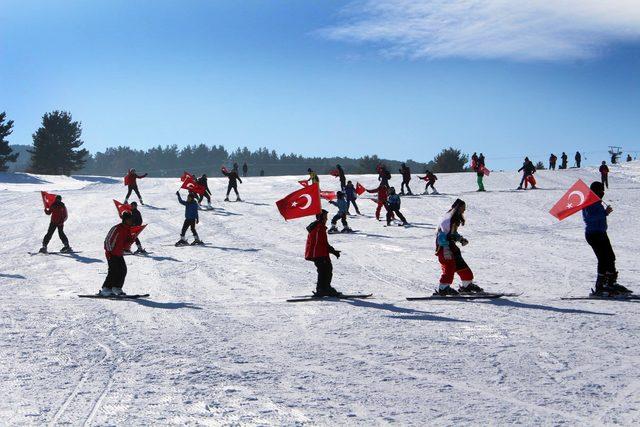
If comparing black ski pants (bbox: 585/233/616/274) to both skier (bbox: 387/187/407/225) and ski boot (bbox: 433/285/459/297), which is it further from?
skier (bbox: 387/187/407/225)

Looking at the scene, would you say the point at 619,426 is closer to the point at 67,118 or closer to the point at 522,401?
the point at 522,401

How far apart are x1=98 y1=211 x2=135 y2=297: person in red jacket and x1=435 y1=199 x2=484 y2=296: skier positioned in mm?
5229

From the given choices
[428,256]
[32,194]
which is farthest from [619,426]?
[32,194]

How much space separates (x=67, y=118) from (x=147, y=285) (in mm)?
71082

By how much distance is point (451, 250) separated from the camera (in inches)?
413

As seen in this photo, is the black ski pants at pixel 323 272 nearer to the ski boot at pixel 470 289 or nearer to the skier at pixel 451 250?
the skier at pixel 451 250

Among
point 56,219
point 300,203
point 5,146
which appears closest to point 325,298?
point 300,203

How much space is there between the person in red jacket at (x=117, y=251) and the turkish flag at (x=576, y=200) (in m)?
7.14

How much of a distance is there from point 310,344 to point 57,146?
7451 centimetres

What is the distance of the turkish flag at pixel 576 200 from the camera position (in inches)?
414

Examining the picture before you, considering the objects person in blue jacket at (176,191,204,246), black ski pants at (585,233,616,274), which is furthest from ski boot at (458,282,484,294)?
person in blue jacket at (176,191,204,246)

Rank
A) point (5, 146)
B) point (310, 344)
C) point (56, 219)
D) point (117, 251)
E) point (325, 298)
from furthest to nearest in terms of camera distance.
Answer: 1. point (5, 146)
2. point (56, 219)
3. point (117, 251)
4. point (325, 298)
5. point (310, 344)

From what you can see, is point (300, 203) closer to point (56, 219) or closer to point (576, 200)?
point (576, 200)

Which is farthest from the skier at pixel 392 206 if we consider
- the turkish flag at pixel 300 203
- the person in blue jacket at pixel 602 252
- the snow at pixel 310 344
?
the person in blue jacket at pixel 602 252
